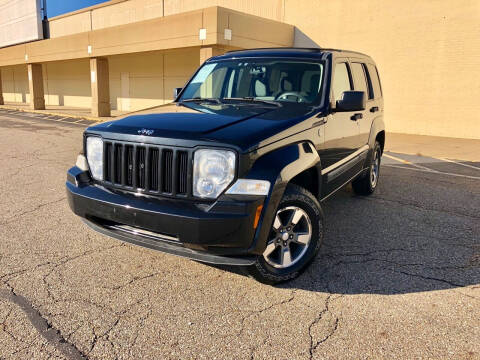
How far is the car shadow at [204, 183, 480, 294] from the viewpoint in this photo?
3385mm

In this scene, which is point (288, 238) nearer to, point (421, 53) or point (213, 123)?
point (213, 123)

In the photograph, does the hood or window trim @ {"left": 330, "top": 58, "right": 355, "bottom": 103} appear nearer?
Answer: the hood

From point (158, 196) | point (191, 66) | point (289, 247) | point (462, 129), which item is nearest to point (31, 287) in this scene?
point (158, 196)

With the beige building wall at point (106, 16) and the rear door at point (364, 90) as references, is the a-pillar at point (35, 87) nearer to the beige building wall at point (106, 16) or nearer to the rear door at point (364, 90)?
the beige building wall at point (106, 16)

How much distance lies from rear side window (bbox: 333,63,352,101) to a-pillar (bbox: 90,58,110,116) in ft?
64.8

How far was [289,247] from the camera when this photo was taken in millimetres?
3354

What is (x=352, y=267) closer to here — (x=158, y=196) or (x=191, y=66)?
(x=158, y=196)

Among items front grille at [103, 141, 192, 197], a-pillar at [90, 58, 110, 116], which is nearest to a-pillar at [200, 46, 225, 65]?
a-pillar at [90, 58, 110, 116]

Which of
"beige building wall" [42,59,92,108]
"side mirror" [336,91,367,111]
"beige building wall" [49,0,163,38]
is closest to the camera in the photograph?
"side mirror" [336,91,367,111]

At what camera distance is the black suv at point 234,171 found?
281 centimetres

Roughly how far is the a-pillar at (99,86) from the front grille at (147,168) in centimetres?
2035

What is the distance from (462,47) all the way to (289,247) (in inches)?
562

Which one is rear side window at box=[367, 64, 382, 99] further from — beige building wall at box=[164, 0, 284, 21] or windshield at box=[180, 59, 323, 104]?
beige building wall at box=[164, 0, 284, 21]

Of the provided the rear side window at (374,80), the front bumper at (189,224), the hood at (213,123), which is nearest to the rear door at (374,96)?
the rear side window at (374,80)
